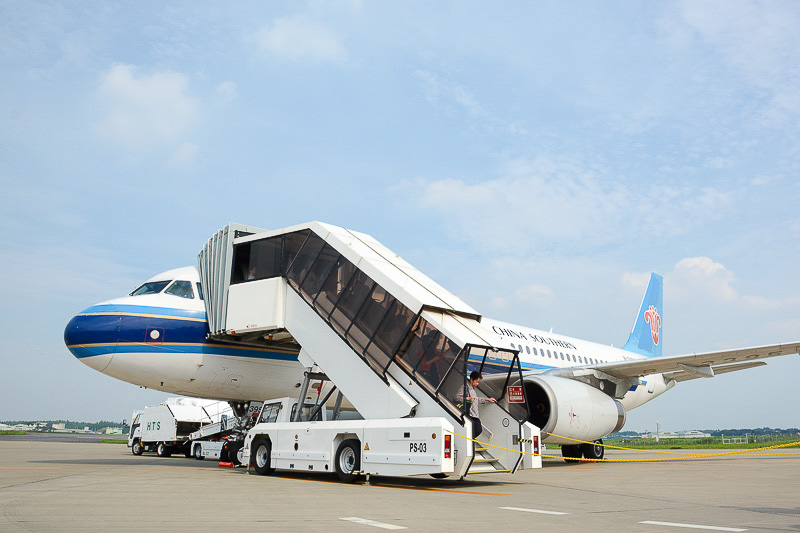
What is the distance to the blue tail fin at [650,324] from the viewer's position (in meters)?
28.5

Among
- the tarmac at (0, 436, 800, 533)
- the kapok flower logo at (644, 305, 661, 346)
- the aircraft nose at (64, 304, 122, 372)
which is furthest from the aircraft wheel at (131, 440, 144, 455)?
the kapok flower logo at (644, 305, 661, 346)

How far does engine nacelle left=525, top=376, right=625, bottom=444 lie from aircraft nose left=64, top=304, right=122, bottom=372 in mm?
8767

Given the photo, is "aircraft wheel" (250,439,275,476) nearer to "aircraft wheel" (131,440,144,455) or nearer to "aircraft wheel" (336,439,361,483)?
"aircraft wheel" (336,439,361,483)

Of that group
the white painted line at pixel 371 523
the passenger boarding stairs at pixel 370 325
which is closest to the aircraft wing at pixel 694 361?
the passenger boarding stairs at pixel 370 325

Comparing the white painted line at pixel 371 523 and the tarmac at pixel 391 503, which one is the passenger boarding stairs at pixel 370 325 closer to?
the tarmac at pixel 391 503

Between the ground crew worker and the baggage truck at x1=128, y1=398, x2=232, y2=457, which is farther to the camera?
the baggage truck at x1=128, y1=398, x2=232, y2=457

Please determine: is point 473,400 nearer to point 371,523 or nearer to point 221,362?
point 371,523

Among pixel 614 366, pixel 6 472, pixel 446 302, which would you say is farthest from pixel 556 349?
pixel 6 472

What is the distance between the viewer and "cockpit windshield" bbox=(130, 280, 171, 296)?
1381 cm

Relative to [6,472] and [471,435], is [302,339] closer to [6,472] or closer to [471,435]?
[471,435]

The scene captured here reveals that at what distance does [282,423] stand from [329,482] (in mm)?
1841

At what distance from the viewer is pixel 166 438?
23.0 m

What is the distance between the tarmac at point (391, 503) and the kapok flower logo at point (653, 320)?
18.0 m

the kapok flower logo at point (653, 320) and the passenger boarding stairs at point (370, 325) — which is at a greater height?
the kapok flower logo at point (653, 320)
